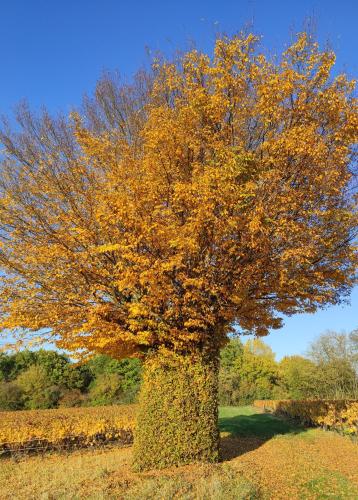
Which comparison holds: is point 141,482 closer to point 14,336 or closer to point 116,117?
point 14,336

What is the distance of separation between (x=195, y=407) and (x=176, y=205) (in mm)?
5672

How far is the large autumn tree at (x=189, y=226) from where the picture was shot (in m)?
10.4

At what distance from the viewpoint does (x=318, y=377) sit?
4119 cm

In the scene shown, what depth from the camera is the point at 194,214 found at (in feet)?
34.7

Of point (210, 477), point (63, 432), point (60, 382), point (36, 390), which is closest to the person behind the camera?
point (210, 477)

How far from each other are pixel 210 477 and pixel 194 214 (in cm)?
621

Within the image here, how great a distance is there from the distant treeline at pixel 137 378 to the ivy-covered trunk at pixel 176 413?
27578 millimetres

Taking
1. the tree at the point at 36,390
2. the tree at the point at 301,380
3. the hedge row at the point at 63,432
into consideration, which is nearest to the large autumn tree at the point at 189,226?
the hedge row at the point at 63,432

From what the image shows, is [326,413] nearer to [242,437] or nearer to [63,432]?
[242,437]

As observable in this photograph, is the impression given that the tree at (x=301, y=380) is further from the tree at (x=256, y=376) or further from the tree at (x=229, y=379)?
the tree at (x=229, y=379)

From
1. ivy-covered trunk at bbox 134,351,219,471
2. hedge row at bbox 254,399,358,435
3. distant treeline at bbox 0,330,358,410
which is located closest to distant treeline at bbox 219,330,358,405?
distant treeline at bbox 0,330,358,410

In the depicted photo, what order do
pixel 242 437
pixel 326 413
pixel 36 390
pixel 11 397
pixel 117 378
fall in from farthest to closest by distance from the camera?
pixel 117 378 < pixel 36 390 < pixel 11 397 < pixel 326 413 < pixel 242 437

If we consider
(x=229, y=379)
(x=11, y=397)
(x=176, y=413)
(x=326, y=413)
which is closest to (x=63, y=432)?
(x=176, y=413)

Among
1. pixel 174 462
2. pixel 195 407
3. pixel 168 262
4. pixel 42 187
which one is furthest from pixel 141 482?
A: pixel 42 187
